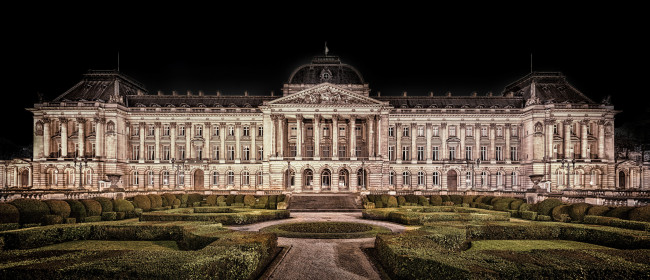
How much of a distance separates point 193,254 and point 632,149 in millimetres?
93832

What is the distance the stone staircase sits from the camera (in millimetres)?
48688

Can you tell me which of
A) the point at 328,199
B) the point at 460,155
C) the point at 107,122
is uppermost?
the point at 107,122

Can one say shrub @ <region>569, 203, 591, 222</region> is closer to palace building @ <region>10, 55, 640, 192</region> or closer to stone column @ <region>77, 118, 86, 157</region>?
palace building @ <region>10, 55, 640, 192</region>

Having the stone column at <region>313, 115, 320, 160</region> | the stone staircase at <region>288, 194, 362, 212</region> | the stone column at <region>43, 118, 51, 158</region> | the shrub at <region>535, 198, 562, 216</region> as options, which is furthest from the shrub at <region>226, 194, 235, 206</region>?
the stone column at <region>43, 118, 51, 158</region>

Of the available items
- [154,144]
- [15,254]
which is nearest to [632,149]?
[154,144]

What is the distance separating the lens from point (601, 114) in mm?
70938

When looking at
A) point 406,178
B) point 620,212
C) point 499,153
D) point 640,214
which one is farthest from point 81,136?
point 640,214

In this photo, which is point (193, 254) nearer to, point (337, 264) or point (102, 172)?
point (337, 264)

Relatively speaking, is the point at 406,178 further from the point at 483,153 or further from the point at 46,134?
the point at 46,134

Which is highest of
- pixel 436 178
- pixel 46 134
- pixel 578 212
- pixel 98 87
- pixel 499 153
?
pixel 98 87

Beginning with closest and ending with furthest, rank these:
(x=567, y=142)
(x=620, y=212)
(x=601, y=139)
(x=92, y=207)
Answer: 1. (x=620, y=212)
2. (x=92, y=207)
3. (x=567, y=142)
4. (x=601, y=139)

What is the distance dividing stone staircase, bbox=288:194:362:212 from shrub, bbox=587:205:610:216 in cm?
2322

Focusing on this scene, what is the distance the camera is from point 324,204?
51.4 m

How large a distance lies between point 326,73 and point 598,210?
49.5 metres
